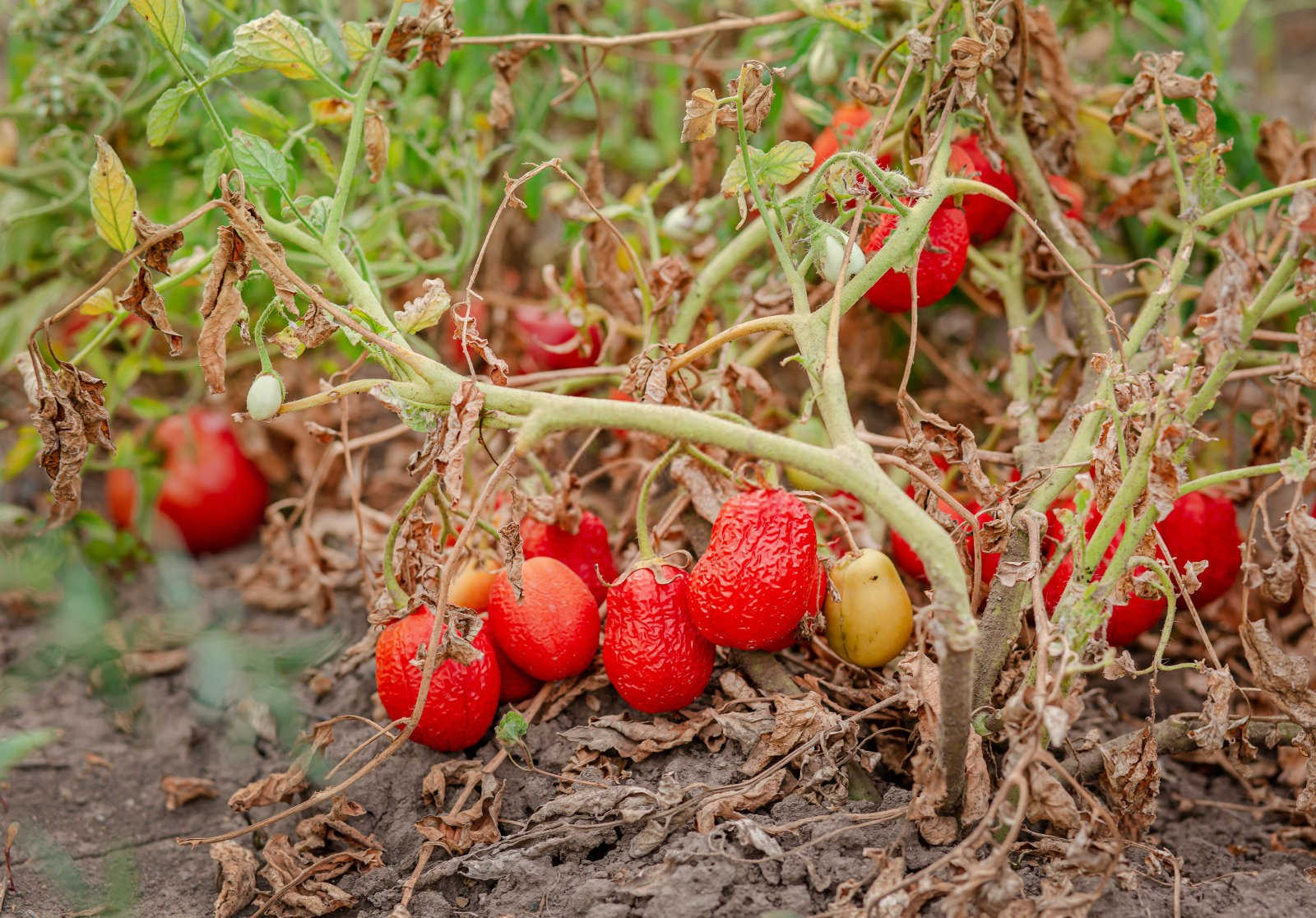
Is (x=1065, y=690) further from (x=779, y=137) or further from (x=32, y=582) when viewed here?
(x=32, y=582)

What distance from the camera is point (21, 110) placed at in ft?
6.86

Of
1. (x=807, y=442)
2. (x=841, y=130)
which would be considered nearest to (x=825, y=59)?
(x=841, y=130)

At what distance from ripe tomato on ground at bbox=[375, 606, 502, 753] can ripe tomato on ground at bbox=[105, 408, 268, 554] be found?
1.00 meters

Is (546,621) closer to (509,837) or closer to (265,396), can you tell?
(509,837)

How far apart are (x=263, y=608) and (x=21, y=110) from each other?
1.08 metres

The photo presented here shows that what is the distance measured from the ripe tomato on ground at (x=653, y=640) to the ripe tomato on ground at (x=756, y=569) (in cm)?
4

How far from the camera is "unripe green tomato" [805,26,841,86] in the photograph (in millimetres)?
1846

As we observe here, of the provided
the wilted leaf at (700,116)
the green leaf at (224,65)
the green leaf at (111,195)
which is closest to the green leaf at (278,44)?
the green leaf at (224,65)

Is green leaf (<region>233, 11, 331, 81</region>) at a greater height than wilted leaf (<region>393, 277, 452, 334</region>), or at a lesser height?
greater

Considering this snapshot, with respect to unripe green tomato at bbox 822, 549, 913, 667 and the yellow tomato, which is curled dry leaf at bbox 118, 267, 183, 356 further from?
unripe green tomato at bbox 822, 549, 913, 667

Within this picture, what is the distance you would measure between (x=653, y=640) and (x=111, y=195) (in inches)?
32.4

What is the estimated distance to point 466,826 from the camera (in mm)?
1316

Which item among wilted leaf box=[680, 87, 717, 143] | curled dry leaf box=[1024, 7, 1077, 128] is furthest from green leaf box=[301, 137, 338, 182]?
curled dry leaf box=[1024, 7, 1077, 128]

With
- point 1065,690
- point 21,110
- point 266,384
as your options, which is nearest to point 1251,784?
point 1065,690
